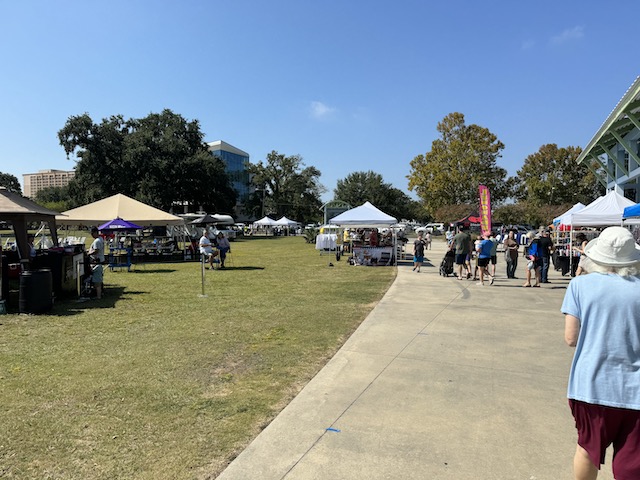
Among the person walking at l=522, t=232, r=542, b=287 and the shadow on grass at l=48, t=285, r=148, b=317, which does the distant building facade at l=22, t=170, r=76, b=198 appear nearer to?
the shadow on grass at l=48, t=285, r=148, b=317

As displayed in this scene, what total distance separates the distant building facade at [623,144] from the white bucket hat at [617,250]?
20785mm

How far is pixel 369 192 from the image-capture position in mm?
80188

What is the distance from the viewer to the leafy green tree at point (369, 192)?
264 ft

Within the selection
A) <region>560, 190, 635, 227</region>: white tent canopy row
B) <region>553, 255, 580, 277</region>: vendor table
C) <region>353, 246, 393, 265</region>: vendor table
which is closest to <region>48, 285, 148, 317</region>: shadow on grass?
<region>353, 246, 393, 265</region>: vendor table

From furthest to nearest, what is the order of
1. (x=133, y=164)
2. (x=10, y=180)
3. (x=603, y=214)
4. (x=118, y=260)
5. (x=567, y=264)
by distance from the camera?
(x=10, y=180) < (x=133, y=164) < (x=118, y=260) < (x=603, y=214) < (x=567, y=264)

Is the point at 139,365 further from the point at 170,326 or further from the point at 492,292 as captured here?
the point at 492,292

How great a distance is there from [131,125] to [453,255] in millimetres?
43668

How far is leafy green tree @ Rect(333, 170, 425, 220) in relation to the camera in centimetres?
8050

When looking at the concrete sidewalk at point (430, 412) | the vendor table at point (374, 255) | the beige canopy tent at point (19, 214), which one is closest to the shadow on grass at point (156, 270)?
the beige canopy tent at point (19, 214)

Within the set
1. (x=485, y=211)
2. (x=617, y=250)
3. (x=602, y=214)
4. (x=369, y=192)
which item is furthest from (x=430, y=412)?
(x=369, y=192)

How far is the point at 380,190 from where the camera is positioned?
81000mm

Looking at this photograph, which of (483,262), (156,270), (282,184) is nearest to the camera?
(483,262)

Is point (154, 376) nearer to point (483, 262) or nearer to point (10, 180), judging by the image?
point (483, 262)

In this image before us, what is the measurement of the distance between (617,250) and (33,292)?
29.6ft
